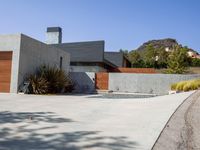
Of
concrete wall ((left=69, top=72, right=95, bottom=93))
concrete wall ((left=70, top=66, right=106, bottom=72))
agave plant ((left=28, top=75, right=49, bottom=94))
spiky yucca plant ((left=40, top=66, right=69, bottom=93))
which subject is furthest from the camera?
concrete wall ((left=70, top=66, right=106, bottom=72))

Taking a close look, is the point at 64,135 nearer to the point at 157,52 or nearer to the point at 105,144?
the point at 105,144

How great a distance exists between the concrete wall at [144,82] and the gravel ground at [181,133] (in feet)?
68.6

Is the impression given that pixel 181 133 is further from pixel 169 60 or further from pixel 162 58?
pixel 162 58

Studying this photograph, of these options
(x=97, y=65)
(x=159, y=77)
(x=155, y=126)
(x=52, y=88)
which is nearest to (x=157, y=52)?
(x=97, y=65)

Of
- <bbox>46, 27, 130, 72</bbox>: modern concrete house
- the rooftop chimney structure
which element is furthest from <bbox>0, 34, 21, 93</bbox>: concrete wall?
the rooftop chimney structure

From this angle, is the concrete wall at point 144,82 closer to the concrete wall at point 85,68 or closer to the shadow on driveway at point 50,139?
the concrete wall at point 85,68

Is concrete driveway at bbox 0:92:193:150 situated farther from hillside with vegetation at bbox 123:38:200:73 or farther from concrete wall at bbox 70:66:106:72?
hillside with vegetation at bbox 123:38:200:73

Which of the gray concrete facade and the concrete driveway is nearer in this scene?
the concrete driveway

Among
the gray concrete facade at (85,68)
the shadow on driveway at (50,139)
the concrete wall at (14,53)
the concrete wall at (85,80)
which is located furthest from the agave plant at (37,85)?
the gray concrete facade at (85,68)

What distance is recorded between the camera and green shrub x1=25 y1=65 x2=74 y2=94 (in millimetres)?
18984

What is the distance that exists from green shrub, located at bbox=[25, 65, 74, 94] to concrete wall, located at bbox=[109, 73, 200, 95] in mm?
8567

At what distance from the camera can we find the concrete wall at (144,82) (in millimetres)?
29109

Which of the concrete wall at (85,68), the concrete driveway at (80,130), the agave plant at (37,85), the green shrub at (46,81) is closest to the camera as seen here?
the concrete driveway at (80,130)

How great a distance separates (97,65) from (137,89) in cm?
890
